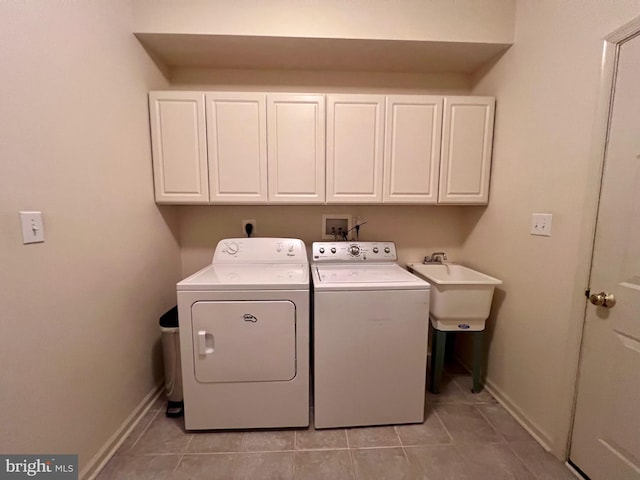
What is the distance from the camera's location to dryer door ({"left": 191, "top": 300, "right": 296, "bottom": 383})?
1.48 metres

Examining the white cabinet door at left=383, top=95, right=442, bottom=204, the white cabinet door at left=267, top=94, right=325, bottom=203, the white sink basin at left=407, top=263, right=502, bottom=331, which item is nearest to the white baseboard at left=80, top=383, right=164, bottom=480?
the white cabinet door at left=267, top=94, right=325, bottom=203

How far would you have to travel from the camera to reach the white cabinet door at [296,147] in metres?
1.85

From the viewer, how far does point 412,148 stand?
1.94m

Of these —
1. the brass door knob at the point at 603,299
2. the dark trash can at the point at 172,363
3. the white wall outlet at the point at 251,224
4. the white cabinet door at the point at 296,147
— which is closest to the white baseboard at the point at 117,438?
the dark trash can at the point at 172,363

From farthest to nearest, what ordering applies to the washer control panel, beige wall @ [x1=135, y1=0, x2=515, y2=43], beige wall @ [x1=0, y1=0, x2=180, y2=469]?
the washer control panel, beige wall @ [x1=135, y1=0, x2=515, y2=43], beige wall @ [x1=0, y1=0, x2=180, y2=469]

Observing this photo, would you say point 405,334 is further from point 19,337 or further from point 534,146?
point 19,337

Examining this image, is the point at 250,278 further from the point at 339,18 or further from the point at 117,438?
the point at 339,18

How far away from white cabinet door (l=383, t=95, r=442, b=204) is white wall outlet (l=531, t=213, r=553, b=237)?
62cm

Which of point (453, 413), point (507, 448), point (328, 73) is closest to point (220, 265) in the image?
point (328, 73)

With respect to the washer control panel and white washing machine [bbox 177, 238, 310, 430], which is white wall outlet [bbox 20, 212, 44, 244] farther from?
the washer control panel

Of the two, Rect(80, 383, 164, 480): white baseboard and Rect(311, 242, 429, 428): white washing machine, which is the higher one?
Rect(311, 242, 429, 428): white washing machine

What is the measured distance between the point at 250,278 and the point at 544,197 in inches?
69.3

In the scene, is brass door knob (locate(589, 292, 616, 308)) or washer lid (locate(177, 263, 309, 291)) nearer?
brass door knob (locate(589, 292, 616, 308))

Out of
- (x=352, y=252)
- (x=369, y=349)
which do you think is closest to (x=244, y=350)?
(x=369, y=349)
